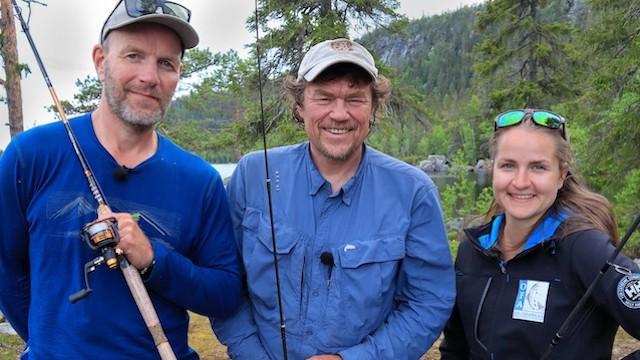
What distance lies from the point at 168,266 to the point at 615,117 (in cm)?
1103

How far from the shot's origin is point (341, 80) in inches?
113

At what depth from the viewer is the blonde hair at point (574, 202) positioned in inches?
113

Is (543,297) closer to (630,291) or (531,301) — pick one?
(531,301)

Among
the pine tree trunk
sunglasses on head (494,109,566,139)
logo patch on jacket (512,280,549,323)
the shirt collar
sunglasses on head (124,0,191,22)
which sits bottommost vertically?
logo patch on jacket (512,280,549,323)

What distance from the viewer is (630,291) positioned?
2.46 metres

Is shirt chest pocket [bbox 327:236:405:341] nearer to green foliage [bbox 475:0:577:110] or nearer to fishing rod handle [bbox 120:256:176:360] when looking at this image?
fishing rod handle [bbox 120:256:176:360]

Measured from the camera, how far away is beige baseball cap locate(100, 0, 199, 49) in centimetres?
266

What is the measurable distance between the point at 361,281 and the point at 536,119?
1304 millimetres

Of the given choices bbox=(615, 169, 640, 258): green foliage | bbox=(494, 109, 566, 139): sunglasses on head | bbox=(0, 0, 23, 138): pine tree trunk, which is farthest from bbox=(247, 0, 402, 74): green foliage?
bbox=(494, 109, 566, 139): sunglasses on head

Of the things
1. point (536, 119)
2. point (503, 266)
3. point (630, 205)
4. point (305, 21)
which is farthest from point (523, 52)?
point (503, 266)

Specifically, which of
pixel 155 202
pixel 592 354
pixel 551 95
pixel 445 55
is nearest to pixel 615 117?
pixel 592 354

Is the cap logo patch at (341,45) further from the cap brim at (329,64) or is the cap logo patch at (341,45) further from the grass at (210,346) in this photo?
the grass at (210,346)

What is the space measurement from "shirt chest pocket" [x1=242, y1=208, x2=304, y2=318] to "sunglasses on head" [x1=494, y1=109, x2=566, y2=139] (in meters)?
1.34

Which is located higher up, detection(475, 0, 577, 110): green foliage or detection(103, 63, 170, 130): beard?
detection(475, 0, 577, 110): green foliage
